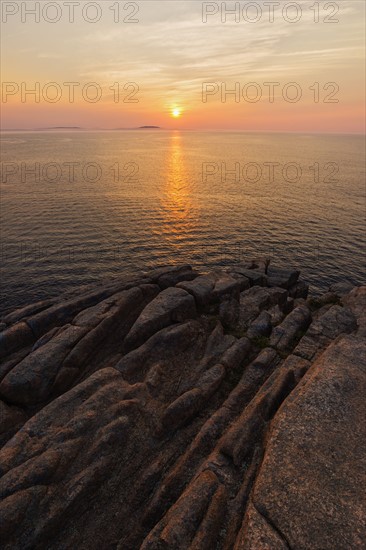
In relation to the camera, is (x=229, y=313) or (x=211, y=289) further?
(x=211, y=289)

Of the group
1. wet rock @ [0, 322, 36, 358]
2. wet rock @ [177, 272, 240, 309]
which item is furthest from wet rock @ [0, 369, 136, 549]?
wet rock @ [177, 272, 240, 309]

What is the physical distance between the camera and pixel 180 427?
69.9 feet

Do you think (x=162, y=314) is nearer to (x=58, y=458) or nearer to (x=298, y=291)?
(x=58, y=458)

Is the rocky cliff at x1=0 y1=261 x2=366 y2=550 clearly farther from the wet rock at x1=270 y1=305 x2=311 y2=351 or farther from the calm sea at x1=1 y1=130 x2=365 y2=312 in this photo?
the calm sea at x1=1 y1=130 x2=365 y2=312

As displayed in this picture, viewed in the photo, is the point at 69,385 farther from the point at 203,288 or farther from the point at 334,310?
the point at 334,310

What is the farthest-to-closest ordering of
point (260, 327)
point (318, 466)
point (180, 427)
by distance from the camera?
point (260, 327)
point (180, 427)
point (318, 466)

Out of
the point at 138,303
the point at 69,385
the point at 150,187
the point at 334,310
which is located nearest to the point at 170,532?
the point at 69,385

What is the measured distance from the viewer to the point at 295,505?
14648 mm

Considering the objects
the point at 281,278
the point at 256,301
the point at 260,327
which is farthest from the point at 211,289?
the point at 281,278

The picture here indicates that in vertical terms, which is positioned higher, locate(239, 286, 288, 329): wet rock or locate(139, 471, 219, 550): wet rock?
locate(239, 286, 288, 329): wet rock

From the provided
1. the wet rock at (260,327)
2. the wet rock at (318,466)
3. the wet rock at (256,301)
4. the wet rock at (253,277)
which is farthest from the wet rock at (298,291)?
the wet rock at (318,466)

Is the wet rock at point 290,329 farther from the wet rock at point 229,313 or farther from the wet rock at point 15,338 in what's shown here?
the wet rock at point 15,338

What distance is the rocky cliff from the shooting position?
15156 millimetres

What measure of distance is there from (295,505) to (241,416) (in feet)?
21.2
